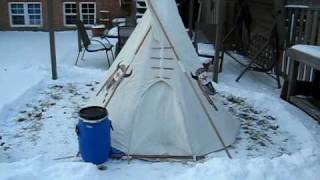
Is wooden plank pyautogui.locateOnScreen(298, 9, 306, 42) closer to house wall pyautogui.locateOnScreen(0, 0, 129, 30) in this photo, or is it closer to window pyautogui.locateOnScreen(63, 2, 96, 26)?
house wall pyautogui.locateOnScreen(0, 0, 129, 30)

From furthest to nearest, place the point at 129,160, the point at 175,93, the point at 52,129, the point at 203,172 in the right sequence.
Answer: the point at 52,129 → the point at 175,93 → the point at 129,160 → the point at 203,172

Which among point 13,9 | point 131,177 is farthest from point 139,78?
point 13,9

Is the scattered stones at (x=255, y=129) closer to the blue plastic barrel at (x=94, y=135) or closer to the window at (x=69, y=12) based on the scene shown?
the blue plastic barrel at (x=94, y=135)

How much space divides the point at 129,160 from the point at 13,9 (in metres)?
10.3

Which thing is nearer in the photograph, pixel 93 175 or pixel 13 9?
pixel 93 175

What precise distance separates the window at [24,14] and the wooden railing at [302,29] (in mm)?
8521

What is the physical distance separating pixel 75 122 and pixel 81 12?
328 inches

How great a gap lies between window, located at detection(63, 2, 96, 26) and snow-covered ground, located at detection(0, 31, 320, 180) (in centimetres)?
410

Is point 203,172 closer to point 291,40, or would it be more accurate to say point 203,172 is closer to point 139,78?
point 139,78

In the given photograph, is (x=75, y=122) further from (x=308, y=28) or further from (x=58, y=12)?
(x=58, y=12)

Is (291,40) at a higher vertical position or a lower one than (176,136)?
higher

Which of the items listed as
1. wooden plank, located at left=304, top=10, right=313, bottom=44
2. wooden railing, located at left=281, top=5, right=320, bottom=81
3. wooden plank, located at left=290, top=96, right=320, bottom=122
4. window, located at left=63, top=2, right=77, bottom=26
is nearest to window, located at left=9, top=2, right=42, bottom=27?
window, located at left=63, top=2, right=77, bottom=26

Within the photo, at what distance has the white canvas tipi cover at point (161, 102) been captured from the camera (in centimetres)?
473

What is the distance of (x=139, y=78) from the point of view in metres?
4.91
